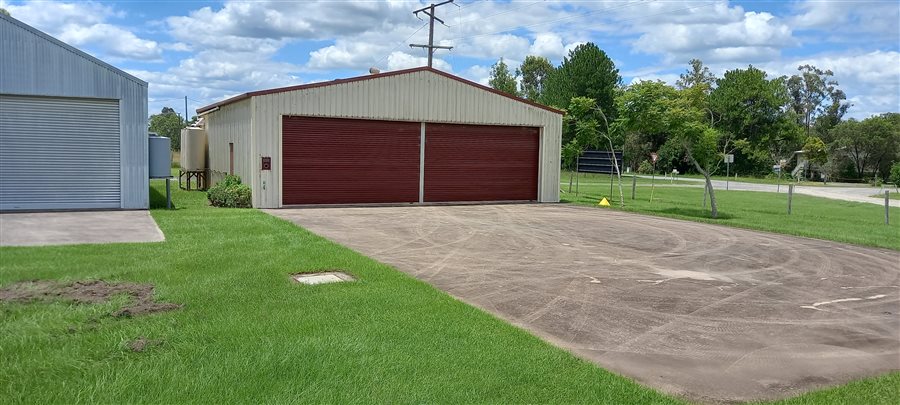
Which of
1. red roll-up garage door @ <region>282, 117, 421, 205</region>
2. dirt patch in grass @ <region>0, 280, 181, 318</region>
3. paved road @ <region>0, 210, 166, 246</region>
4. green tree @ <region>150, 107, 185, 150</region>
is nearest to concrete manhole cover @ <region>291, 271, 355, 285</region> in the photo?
dirt patch in grass @ <region>0, 280, 181, 318</region>

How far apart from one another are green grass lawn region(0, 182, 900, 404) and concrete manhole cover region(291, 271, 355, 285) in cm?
31

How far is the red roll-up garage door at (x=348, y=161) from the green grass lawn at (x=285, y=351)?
35.6 ft

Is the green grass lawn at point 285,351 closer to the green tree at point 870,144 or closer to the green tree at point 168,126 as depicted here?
the green tree at point 168,126

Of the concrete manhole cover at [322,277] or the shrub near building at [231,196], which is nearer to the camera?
the concrete manhole cover at [322,277]

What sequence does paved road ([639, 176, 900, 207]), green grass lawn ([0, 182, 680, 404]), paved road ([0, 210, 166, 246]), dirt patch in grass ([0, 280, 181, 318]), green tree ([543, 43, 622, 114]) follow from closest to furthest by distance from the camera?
green grass lawn ([0, 182, 680, 404]) < dirt patch in grass ([0, 280, 181, 318]) < paved road ([0, 210, 166, 246]) < paved road ([639, 176, 900, 207]) < green tree ([543, 43, 622, 114])

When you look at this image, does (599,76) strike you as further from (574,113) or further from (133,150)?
(133,150)

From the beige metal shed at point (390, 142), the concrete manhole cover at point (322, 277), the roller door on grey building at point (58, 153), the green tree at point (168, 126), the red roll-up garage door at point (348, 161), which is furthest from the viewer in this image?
the green tree at point (168, 126)

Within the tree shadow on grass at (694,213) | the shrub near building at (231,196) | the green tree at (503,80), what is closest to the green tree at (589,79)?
the green tree at (503,80)

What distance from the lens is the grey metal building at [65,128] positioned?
1513cm

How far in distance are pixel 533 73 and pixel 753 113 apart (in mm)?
29827

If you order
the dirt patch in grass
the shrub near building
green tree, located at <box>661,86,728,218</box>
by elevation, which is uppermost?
green tree, located at <box>661,86,728,218</box>

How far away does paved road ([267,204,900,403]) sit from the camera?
5.94 meters

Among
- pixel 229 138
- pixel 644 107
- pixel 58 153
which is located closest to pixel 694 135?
pixel 644 107

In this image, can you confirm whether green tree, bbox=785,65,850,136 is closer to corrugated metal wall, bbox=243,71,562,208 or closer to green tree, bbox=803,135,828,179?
green tree, bbox=803,135,828,179
